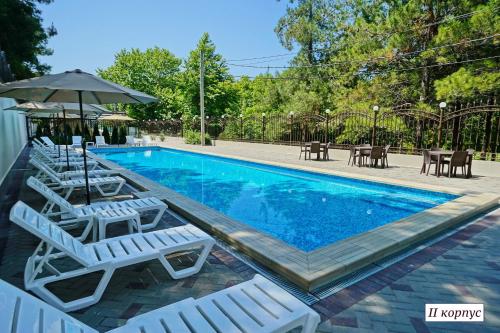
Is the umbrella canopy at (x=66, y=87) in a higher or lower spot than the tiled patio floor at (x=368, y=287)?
higher

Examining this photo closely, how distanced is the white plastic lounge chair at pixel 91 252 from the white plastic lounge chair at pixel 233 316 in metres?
0.93

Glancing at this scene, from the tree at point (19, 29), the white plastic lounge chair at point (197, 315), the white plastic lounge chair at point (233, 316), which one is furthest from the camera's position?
the tree at point (19, 29)

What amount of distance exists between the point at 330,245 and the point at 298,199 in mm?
3785

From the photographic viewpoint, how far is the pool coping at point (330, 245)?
306 cm

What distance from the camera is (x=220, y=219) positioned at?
457 cm

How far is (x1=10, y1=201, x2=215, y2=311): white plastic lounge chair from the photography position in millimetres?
2490

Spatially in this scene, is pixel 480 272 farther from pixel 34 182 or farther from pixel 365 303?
pixel 34 182

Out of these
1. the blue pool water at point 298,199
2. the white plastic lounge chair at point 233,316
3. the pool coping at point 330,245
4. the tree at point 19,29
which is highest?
the tree at point 19,29

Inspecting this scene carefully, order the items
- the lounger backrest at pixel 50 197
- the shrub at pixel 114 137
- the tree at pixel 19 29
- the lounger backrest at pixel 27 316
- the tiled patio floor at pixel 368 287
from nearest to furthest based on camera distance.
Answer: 1. the lounger backrest at pixel 27 316
2. the tiled patio floor at pixel 368 287
3. the lounger backrest at pixel 50 197
4. the tree at pixel 19 29
5. the shrub at pixel 114 137

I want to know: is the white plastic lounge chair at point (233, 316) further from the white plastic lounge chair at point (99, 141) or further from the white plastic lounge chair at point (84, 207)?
the white plastic lounge chair at point (99, 141)

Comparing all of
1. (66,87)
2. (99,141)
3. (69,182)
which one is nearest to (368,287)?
(66,87)

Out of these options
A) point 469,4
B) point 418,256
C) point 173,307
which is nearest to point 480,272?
point 418,256

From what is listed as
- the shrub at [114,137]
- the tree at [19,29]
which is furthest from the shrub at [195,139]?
the tree at [19,29]

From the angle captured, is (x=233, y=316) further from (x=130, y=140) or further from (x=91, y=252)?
(x=130, y=140)
